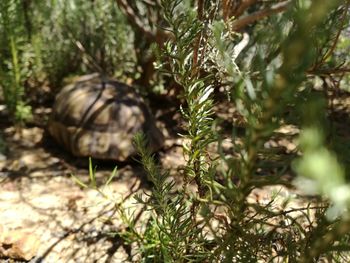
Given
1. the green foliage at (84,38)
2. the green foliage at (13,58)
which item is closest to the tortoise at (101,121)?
the green foliage at (13,58)

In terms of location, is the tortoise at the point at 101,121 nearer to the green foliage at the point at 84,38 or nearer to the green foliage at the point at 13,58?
the green foliage at the point at 13,58

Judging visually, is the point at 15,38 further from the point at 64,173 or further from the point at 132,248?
Answer: the point at 132,248

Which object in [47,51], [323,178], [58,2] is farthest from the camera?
[58,2]

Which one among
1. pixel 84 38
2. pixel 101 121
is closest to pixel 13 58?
pixel 101 121

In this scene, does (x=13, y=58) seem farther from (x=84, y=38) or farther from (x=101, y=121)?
(x=84, y=38)

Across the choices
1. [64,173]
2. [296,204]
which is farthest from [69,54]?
[296,204]

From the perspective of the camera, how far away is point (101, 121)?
105 inches

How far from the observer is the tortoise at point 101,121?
2.57 metres

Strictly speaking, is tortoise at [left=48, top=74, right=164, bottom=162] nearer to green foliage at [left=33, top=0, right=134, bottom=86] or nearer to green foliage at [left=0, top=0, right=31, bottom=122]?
green foliage at [left=0, top=0, right=31, bottom=122]

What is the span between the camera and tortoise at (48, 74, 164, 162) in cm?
257

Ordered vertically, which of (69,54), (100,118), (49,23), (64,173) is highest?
(49,23)

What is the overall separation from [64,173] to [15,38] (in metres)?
0.93

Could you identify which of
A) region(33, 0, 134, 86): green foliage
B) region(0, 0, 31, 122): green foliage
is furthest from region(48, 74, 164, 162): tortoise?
region(33, 0, 134, 86): green foliage

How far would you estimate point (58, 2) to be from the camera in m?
3.28
